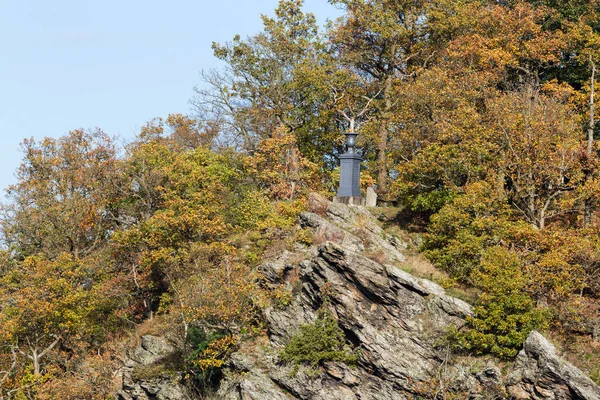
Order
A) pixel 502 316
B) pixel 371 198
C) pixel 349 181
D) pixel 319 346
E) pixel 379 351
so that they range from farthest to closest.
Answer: pixel 371 198 → pixel 349 181 → pixel 319 346 → pixel 379 351 → pixel 502 316

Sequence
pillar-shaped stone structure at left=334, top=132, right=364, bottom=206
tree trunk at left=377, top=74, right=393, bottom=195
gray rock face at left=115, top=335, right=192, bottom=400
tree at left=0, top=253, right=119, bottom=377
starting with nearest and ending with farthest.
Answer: gray rock face at left=115, top=335, right=192, bottom=400
tree at left=0, top=253, right=119, bottom=377
pillar-shaped stone structure at left=334, top=132, right=364, bottom=206
tree trunk at left=377, top=74, right=393, bottom=195

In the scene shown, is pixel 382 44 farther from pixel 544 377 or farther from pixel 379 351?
pixel 544 377

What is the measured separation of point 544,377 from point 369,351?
725 centimetres

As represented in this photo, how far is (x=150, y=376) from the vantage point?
106 feet

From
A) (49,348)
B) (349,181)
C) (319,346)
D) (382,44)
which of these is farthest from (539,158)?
(49,348)

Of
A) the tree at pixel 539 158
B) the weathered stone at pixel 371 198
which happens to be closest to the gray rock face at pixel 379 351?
the weathered stone at pixel 371 198

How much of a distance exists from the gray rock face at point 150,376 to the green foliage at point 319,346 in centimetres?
572

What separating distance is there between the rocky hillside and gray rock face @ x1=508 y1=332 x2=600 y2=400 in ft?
0.12

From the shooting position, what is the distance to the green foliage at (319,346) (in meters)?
29.5

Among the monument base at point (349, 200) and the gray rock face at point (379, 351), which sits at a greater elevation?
the monument base at point (349, 200)

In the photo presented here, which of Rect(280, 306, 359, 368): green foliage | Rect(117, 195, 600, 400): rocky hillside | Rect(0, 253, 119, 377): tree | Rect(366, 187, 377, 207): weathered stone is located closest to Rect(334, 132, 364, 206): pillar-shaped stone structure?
Rect(366, 187, 377, 207): weathered stone

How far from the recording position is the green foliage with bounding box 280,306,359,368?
1160 inches

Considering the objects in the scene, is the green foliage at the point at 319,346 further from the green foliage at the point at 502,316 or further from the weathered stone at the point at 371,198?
the weathered stone at the point at 371,198

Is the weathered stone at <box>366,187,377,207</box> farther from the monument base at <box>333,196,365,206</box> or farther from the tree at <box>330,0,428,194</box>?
the tree at <box>330,0,428,194</box>
